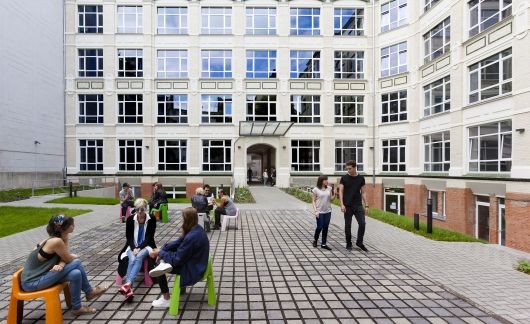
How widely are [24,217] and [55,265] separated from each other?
1163cm

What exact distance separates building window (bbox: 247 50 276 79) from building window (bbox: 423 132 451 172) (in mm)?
13856

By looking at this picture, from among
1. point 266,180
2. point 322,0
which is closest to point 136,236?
point 266,180

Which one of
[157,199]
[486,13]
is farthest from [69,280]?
[486,13]

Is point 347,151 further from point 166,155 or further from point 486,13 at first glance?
point 166,155

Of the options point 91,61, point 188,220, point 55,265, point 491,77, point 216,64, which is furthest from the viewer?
point 216,64

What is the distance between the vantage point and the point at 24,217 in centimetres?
1376

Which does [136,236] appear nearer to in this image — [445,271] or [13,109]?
[445,271]

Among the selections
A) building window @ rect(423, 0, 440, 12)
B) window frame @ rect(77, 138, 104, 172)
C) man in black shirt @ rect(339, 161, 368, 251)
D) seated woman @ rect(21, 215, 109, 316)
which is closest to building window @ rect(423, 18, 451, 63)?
building window @ rect(423, 0, 440, 12)

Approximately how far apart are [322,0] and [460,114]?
16.7 meters

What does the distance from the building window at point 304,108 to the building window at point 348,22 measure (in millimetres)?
6419

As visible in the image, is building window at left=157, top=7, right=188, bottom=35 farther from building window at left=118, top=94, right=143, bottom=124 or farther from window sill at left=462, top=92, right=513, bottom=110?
window sill at left=462, top=92, right=513, bottom=110

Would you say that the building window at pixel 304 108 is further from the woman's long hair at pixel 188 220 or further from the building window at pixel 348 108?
the woman's long hair at pixel 188 220

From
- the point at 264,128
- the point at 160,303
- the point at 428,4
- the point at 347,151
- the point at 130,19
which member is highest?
the point at 130,19

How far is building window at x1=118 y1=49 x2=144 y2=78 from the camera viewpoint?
96.3 feet
